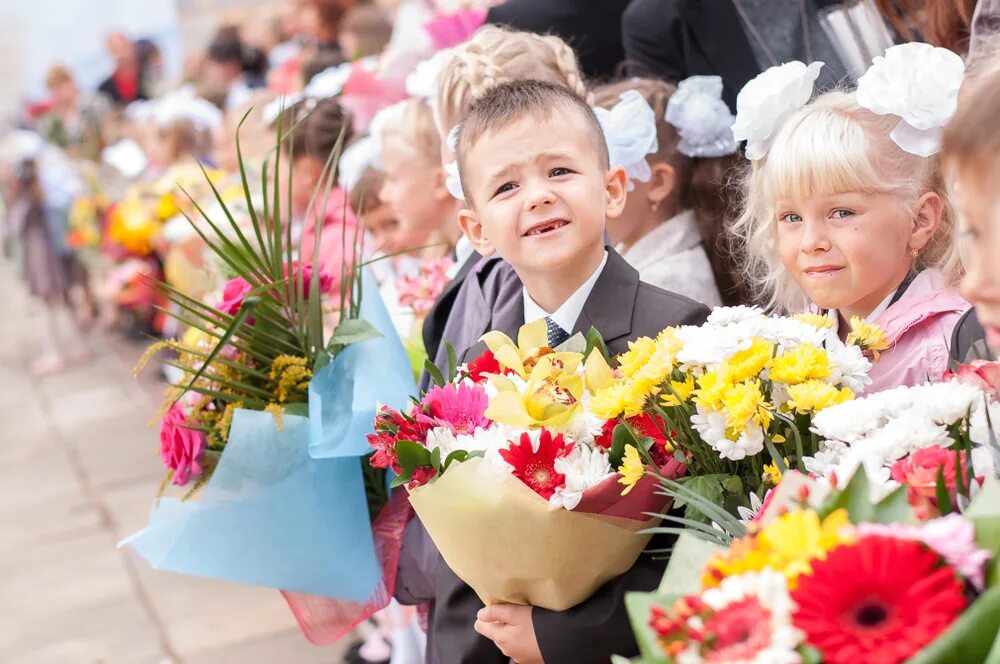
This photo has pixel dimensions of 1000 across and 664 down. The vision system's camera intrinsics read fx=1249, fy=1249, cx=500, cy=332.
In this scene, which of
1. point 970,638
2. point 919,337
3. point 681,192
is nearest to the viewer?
point 970,638

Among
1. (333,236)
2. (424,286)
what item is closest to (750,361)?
(424,286)

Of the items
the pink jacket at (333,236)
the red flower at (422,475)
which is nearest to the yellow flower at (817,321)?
the red flower at (422,475)

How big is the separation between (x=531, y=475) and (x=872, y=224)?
77 cm

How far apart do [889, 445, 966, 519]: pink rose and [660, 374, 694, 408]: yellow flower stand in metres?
0.30

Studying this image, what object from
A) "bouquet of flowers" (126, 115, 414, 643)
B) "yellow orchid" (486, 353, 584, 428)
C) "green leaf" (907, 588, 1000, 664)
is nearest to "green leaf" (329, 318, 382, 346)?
"bouquet of flowers" (126, 115, 414, 643)

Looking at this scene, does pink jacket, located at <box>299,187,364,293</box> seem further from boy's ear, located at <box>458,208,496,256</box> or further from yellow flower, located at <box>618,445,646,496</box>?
yellow flower, located at <box>618,445,646,496</box>

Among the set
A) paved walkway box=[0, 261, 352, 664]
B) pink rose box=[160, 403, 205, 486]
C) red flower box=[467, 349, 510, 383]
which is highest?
red flower box=[467, 349, 510, 383]

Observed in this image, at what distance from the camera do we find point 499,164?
2.21m

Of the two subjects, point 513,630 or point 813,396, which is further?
point 513,630

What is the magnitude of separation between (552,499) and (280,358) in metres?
0.99

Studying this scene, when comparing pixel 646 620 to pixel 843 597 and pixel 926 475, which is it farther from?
pixel 926 475

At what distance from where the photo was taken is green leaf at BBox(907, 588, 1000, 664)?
3.45 feet

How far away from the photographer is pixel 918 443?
1.44 metres

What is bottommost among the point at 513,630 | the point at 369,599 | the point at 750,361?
the point at 369,599
